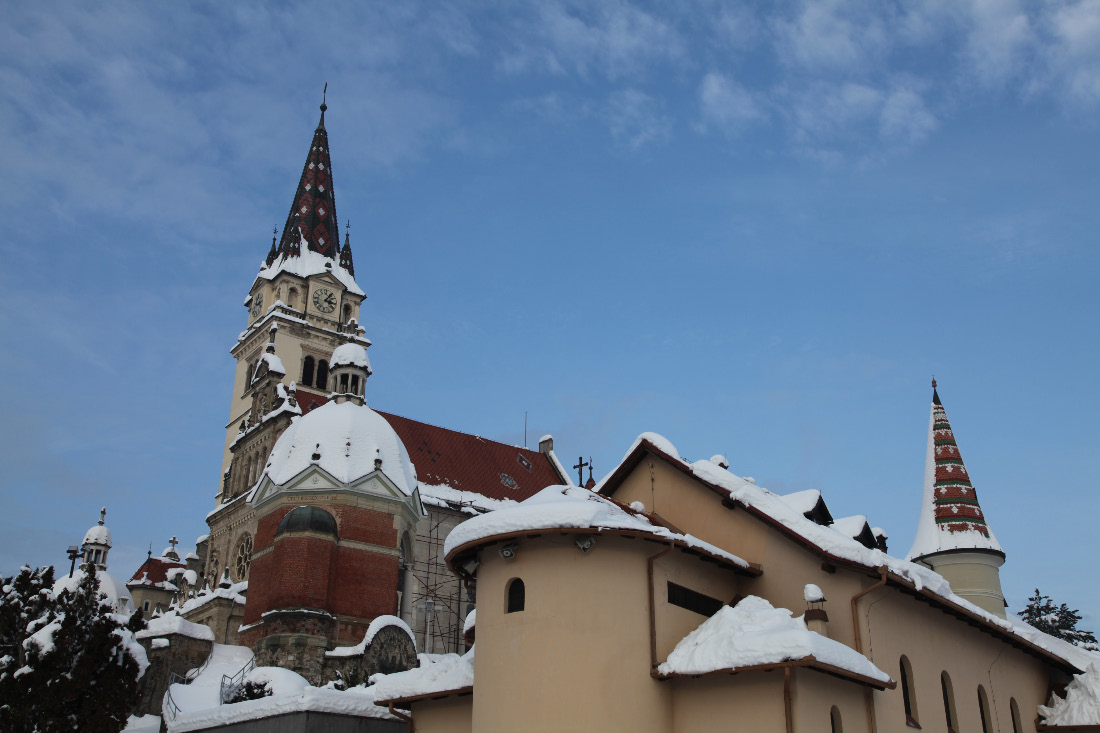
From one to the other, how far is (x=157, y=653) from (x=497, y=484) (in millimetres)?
29341

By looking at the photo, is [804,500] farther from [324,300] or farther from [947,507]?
[324,300]

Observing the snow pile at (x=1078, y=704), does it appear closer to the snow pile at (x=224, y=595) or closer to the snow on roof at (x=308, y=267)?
the snow pile at (x=224, y=595)

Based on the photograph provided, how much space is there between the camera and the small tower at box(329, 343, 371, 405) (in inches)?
1769

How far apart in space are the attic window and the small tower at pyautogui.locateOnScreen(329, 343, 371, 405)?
26.5 meters

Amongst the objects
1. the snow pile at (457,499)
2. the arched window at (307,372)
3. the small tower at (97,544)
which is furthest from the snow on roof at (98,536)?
the snow pile at (457,499)

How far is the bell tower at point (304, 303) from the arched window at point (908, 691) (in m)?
50.9

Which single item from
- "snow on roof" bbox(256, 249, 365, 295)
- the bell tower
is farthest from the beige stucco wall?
"snow on roof" bbox(256, 249, 365, 295)

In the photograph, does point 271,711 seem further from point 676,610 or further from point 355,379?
point 355,379

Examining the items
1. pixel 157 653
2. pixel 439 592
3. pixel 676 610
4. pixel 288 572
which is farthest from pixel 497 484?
pixel 676 610

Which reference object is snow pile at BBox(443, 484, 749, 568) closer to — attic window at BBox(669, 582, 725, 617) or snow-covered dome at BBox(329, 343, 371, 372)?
attic window at BBox(669, 582, 725, 617)

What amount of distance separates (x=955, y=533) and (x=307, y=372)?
49527 mm

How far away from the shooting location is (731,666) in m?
17.9

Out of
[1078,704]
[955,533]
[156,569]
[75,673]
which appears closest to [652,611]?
[75,673]

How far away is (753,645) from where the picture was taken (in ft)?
59.3
